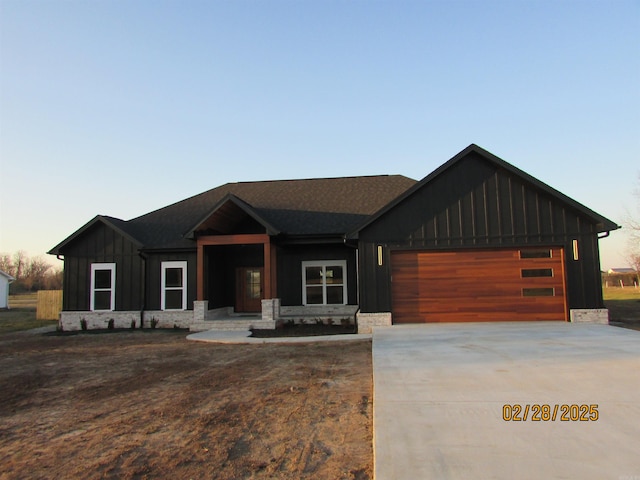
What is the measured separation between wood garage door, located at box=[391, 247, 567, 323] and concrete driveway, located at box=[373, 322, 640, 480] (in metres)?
3.69

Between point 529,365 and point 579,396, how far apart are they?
1.69 metres

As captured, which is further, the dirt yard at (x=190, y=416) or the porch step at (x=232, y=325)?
the porch step at (x=232, y=325)

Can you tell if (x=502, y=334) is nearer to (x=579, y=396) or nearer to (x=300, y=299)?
(x=579, y=396)

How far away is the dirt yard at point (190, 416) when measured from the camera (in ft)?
12.9

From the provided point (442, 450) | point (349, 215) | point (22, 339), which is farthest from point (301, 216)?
point (442, 450)

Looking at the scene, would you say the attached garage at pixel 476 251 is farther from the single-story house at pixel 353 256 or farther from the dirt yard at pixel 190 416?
the dirt yard at pixel 190 416

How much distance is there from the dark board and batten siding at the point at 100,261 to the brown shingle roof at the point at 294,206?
2.37 ft

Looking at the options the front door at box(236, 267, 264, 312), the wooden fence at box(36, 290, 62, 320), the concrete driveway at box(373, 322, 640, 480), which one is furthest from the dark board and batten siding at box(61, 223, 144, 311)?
the concrete driveway at box(373, 322, 640, 480)

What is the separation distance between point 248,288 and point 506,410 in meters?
13.8

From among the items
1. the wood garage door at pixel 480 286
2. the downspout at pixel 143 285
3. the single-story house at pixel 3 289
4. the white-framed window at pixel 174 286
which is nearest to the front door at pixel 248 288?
the white-framed window at pixel 174 286

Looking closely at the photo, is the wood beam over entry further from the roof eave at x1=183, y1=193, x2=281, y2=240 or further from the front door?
the front door

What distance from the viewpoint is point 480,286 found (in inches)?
498

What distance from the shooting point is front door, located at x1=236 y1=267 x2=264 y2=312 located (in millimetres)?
17500

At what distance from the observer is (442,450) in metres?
3.75
